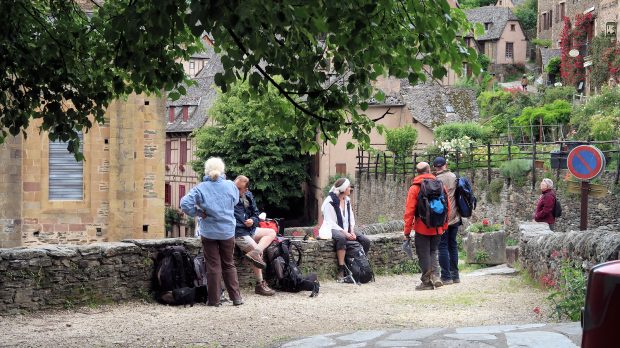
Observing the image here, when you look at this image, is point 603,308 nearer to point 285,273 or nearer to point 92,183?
point 285,273

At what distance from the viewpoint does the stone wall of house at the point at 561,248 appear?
1025 cm

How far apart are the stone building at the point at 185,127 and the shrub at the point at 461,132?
19.6 m

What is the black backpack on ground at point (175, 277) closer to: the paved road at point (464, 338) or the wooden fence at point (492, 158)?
the paved road at point (464, 338)

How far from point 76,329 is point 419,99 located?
151 feet

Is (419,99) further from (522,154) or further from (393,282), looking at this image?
(393,282)

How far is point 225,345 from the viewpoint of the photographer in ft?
31.7

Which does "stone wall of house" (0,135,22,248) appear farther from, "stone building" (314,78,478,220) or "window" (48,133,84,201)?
"stone building" (314,78,478,220)

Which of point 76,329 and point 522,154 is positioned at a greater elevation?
point 522,154

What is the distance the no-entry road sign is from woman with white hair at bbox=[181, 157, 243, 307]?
4865 millimetres

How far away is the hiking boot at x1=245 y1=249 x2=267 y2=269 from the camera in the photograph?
13.9 metres

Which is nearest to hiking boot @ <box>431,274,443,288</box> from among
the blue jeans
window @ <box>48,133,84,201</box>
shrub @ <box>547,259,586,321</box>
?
the blue jeans

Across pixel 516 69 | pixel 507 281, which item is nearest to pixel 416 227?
pixel 507 281

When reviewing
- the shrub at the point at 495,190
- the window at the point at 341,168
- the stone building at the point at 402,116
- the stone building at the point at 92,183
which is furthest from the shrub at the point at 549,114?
the stone building at the point at 92,183

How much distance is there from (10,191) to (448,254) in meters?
17.0
